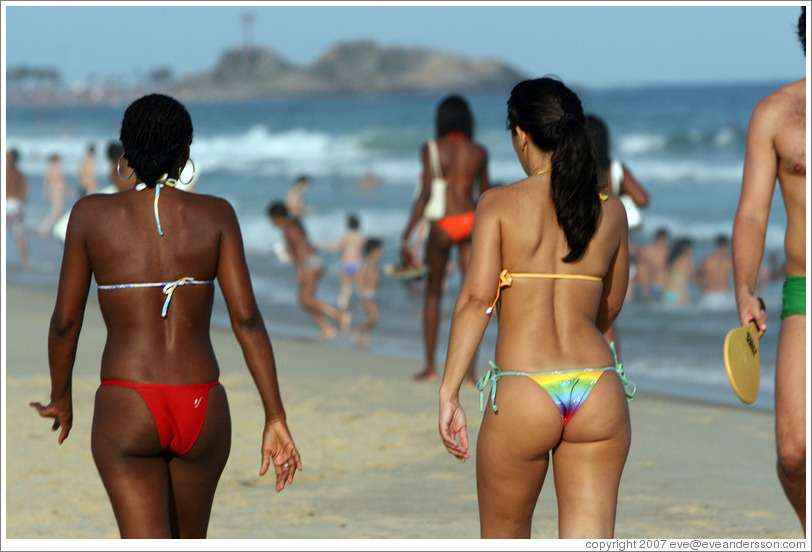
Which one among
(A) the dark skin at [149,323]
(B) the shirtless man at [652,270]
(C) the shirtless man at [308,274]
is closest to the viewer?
(A) the dark skin at [149,323]

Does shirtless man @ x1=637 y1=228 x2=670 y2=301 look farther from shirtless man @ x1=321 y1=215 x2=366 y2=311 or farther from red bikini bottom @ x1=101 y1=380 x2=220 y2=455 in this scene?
red bikini bottom @ x1=101 y1=380 x2=220 y2=455

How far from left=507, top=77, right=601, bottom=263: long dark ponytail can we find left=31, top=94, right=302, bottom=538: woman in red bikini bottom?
36.2 inches

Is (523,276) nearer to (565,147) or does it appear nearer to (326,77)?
(565,147)

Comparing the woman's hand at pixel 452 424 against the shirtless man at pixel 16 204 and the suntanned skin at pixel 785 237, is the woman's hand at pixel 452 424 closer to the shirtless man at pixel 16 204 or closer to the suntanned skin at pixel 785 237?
the suntanned skin at pixel 785 237

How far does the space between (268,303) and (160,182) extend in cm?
1158

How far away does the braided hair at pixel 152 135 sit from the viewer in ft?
11.6

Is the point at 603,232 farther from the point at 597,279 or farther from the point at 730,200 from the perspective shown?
the point at 730,200

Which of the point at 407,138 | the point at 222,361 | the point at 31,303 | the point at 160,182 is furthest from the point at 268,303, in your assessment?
the point at 407,138

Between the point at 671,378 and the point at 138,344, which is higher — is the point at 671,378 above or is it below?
below

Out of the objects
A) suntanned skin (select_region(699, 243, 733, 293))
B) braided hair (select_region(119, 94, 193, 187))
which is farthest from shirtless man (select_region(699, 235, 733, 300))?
braided hair (select_region(119, 94, 193, 187))

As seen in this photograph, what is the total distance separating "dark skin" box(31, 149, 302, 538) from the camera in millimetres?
3455

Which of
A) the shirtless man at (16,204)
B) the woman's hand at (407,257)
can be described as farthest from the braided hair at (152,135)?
the shirtless man at (16,204)

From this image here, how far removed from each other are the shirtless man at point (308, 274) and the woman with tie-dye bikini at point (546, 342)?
897 centimetres

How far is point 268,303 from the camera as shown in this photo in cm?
1508
